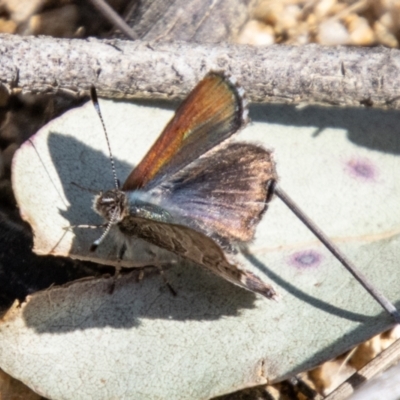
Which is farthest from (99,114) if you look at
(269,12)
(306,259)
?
(269,12)

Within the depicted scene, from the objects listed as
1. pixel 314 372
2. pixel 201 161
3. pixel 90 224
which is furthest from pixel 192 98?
pixel 314 372

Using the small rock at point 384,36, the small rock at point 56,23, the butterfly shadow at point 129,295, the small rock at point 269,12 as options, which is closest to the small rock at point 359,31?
the small rock at point 384,36

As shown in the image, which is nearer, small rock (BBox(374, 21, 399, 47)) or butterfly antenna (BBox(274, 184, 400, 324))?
butterfly antenna (BBox(274, 184, 400, 324))

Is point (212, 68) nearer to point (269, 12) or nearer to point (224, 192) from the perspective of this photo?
point (224, 192)

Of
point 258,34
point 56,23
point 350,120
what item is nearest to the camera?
point 350,120

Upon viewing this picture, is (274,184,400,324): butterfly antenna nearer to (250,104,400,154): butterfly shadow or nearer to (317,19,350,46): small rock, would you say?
(250,104,400,154): butterfly shadow

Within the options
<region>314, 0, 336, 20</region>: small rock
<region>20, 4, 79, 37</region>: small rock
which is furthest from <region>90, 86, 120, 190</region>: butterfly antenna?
<region>314, 0, 336, 20</region>: small rock
